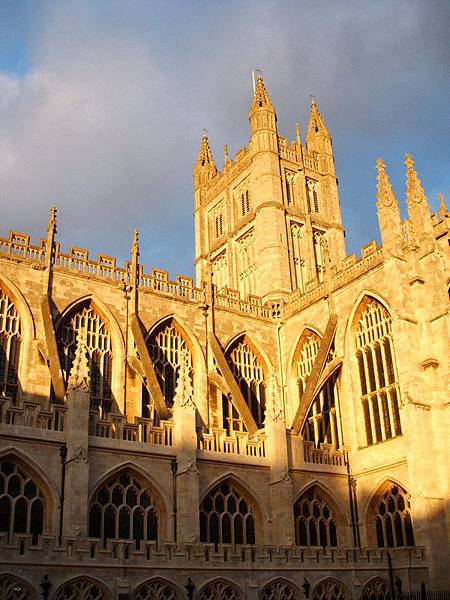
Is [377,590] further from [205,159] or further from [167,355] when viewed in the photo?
[205,159]

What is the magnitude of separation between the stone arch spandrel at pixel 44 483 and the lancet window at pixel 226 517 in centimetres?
537

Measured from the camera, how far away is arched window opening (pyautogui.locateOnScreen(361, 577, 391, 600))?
21703mm

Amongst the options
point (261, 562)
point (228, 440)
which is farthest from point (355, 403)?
point (261, 562)

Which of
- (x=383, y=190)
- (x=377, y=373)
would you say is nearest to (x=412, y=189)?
(x=383, y=190)

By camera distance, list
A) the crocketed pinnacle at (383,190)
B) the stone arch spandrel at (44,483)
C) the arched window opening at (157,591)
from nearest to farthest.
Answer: the arched window opening at (157,591) < the stone arch spandrel at (44,483) < the crocketed pinnacle at (383,190)

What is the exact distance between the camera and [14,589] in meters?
15.9

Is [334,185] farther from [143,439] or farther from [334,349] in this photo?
[143,439]

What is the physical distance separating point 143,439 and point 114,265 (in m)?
9.54

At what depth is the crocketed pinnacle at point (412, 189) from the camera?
97.9 ft

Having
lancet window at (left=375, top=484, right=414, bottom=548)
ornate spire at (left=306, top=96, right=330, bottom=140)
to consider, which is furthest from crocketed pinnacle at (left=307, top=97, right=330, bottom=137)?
lancet window at (left=375, top=484, right=414, bottom=548)

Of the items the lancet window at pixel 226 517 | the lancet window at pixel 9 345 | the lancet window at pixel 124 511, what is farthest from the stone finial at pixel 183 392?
the lancet window at pixel 9 345

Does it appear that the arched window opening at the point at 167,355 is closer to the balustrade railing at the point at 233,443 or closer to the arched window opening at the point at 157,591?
the balustrade railing at the point at 233,443

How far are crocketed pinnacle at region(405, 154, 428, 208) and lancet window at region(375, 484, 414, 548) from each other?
11956 millimetres

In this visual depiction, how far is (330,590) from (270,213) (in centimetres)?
2459
